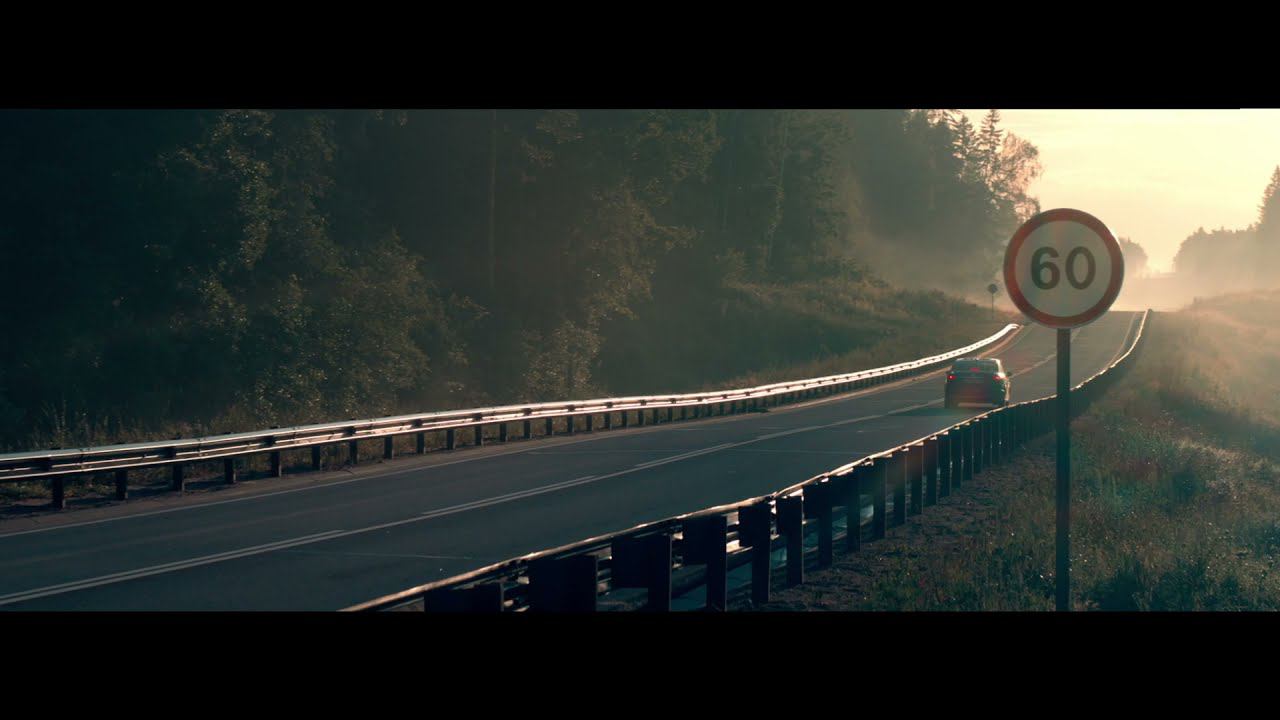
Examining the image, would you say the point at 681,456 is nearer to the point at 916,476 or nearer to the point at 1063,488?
the point at 916,476

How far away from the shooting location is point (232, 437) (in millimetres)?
19500

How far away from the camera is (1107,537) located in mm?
14414

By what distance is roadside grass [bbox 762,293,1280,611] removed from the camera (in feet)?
35.7

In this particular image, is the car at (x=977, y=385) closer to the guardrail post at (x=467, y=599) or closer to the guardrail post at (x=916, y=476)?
the guardrail post at (x=916, y=476)

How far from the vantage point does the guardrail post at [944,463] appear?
18.0 m

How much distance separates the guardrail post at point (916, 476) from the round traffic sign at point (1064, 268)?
346 inches

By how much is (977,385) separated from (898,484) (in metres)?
26.6

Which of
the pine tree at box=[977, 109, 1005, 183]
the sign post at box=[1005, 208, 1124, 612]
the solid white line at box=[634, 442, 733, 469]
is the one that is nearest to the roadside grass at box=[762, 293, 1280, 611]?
the sign post at box=[1005, 208, 1124, 612]

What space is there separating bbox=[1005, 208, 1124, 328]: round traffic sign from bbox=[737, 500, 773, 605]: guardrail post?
12.4 feet

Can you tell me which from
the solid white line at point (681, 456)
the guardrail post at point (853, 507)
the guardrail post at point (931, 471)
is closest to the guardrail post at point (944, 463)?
the guardrail post at point (931, 471)

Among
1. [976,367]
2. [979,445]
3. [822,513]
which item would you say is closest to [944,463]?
[979,445]
